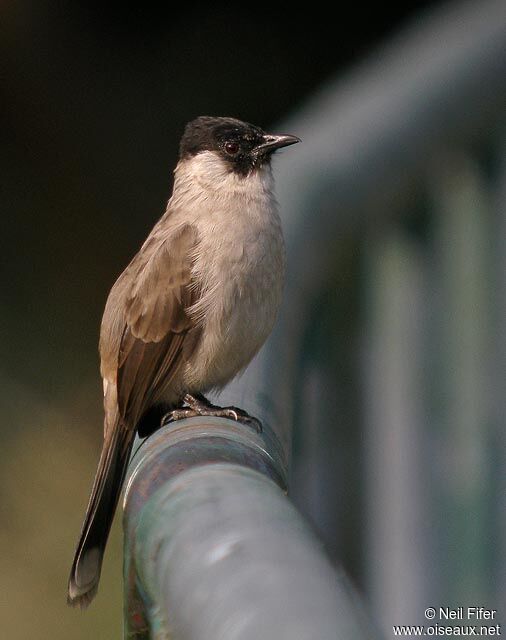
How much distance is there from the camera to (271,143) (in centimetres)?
355

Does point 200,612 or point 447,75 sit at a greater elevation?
point 447,75

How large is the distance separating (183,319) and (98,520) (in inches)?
21.6

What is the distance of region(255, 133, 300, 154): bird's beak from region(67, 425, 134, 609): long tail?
0.91 m

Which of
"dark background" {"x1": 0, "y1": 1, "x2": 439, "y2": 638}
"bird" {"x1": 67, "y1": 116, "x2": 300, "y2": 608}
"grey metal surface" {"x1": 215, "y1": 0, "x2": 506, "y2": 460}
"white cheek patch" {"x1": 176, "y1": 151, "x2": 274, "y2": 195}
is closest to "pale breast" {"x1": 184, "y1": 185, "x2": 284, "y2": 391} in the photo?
"bird" {"x1": 67, "y1": 116, "x2": 300, "y2": 608}

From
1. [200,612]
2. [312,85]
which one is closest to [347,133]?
[200,612]

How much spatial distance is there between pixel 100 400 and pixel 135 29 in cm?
196

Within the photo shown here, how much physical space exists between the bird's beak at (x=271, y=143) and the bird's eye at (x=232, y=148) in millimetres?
63

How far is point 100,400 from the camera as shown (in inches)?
246

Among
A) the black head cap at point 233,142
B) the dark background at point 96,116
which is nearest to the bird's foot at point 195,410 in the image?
the black head cap at point 233,142

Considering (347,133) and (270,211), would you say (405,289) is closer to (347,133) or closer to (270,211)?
(347,133)

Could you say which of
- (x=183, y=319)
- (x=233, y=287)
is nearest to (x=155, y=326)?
(x=183, y=319)

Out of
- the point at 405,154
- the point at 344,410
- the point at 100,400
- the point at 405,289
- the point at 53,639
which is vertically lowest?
the point at 53,639

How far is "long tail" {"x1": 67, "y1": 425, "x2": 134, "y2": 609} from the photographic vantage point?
9.87ft

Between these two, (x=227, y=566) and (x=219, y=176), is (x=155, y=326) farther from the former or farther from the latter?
(x=227, y=566)
